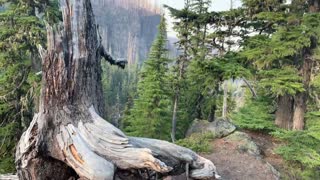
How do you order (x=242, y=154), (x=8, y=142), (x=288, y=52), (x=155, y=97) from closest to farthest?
1. (x=288, y=52)
2. (x=242, y=154)
3. (x=8, y=142)
4. (x=155, y=97)

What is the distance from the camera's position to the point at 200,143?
33.3ft

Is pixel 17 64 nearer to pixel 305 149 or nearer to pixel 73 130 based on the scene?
pixel 73 130

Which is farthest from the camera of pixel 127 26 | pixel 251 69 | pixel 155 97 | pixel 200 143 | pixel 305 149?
pixel 127 26

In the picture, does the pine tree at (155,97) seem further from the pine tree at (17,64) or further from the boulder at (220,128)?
the pine tree at (17,64)

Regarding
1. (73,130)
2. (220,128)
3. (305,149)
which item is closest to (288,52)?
(305,149)

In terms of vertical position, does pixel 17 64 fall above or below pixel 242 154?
above

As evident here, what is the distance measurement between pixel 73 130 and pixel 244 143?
7283 millimetres

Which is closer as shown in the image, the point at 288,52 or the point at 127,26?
the point at 288,52

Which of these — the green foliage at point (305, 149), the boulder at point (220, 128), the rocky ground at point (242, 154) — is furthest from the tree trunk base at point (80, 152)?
the boulder at point (220, 128)

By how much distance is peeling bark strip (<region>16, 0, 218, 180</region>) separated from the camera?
3.96 m

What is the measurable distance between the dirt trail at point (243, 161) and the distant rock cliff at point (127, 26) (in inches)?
3308

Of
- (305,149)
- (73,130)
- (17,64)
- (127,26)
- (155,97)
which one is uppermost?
(127,26)

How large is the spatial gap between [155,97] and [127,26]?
94.4 metres

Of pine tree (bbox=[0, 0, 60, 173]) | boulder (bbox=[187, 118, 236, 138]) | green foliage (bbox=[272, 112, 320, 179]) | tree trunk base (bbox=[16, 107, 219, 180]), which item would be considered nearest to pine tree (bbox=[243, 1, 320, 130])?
green foliage (bbox=[272, 112, 320, 179])
